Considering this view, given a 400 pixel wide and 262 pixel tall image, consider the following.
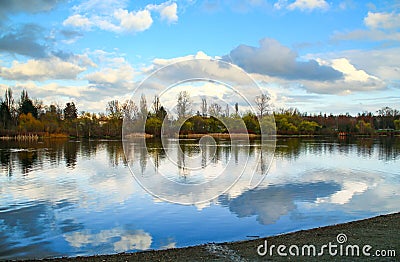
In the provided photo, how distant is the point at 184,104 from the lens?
1419 cm

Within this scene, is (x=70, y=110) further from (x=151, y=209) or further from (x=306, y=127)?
(x=151, y=209)

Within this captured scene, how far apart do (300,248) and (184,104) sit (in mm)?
7654

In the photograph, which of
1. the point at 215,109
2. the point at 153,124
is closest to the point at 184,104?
the point at 215,109

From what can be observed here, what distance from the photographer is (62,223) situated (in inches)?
443

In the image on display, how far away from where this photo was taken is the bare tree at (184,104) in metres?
13.4

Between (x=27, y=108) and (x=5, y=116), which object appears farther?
(x=27, y=108)

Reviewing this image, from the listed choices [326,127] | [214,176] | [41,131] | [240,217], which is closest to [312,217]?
[240,217]

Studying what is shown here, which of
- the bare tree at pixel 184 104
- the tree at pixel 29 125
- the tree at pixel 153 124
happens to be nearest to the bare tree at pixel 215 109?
the bare tree at pixel 184 104

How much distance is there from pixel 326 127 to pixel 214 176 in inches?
3719

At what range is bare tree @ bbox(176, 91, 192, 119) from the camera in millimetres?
13398

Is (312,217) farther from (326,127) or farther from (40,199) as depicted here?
(326,127)

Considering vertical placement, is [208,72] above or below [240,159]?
above

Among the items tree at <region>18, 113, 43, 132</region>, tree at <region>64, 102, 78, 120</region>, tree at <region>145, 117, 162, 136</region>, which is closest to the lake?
tree at <region>145, 117, 162, 136</region>

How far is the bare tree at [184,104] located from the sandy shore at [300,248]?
605 cm
